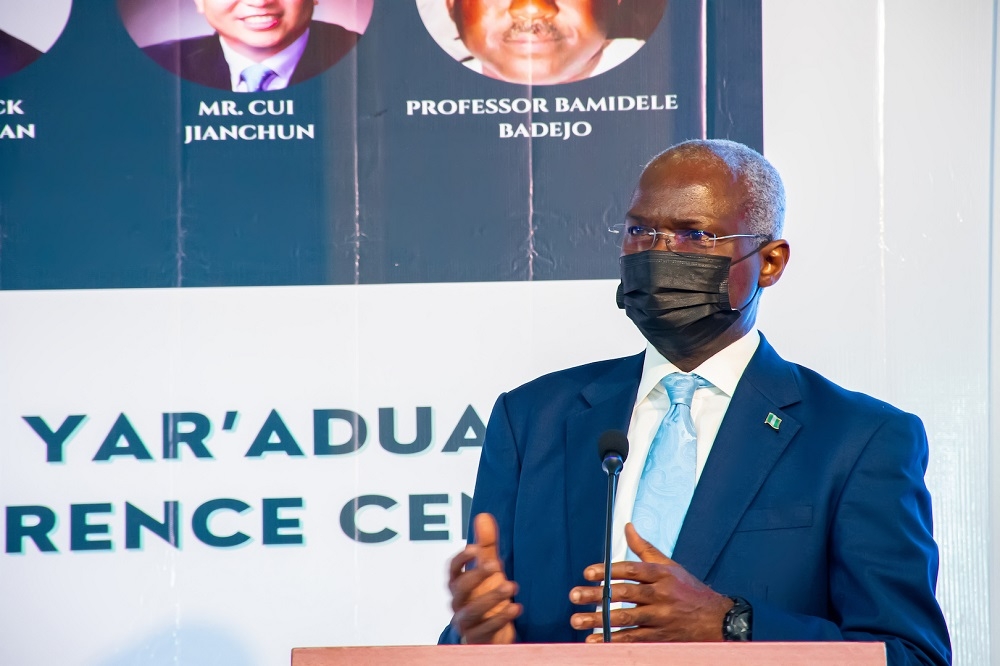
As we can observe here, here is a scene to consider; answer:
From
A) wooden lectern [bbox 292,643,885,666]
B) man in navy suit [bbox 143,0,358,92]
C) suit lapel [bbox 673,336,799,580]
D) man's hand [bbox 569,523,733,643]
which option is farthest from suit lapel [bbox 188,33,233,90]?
wooden lectern [bbox 292,643,885,666]

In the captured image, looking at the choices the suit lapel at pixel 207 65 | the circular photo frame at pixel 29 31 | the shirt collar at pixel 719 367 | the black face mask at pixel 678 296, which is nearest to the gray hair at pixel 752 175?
the black face mask at pixel 678 296

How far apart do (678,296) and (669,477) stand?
1.27ft

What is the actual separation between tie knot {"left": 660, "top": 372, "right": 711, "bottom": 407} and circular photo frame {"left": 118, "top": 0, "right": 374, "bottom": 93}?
1816mm

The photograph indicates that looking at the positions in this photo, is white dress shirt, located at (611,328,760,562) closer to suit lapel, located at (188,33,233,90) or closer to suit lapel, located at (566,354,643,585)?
suit lapel, located at (566,354,643,585)

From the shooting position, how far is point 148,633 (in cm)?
364

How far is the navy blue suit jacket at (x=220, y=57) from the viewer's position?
3746 mm

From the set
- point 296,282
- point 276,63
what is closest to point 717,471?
point 296,282

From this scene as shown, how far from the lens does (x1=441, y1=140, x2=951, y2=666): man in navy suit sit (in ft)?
7.02

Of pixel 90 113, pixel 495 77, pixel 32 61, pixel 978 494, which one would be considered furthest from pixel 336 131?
pixel 978 494

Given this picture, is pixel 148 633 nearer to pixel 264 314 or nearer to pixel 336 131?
pixel 264 314

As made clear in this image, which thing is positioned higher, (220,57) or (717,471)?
(220,57)

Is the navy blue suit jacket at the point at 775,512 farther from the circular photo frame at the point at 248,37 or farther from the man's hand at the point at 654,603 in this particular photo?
the circular photo frame at the point at 248,37

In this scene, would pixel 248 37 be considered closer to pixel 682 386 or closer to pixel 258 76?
Result: pixel 258 76

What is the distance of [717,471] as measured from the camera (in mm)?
2367
